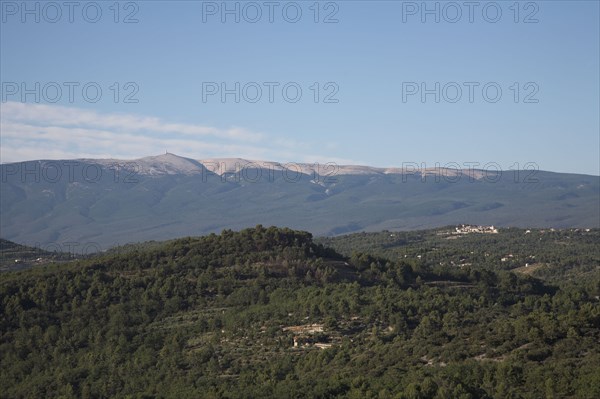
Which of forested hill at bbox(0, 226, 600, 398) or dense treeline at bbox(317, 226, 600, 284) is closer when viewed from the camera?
forested hill at bbox(0, 226, 600, 398)

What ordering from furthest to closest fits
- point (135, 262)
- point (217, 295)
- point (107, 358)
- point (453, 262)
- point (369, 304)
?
point (453, 262)
point (135, 262)
point (217, 295)
point (369, 304)
point (107, 358)

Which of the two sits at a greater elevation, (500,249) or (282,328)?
(282,328)

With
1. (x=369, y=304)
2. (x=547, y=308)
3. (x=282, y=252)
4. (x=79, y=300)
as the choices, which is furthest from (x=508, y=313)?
(x=79, y=300)

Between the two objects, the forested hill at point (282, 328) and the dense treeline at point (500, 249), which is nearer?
the forested hill at point (282, 328)

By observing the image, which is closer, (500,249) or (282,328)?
(282,328)

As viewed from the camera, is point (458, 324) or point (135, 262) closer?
point (458, 324)

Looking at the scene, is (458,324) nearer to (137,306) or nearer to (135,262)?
(137,306)

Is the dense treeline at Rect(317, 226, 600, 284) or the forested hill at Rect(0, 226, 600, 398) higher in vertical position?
the forested hill at Rect(0, 226, 600, 398)

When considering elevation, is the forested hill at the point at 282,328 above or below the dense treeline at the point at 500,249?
above
